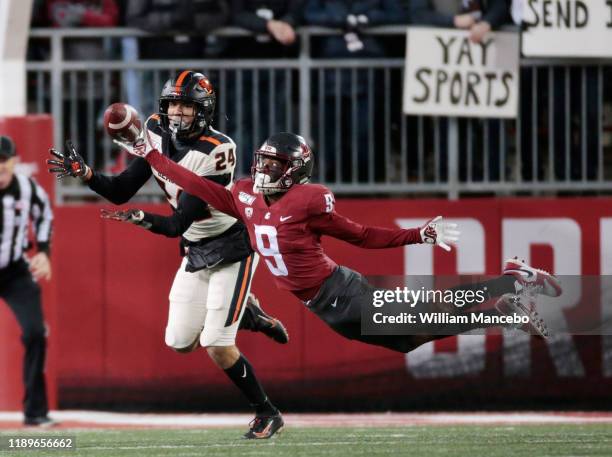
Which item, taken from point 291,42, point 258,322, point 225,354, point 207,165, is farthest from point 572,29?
point 225,354

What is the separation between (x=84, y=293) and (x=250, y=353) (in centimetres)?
124

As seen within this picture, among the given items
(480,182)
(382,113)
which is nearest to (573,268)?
(480,182)

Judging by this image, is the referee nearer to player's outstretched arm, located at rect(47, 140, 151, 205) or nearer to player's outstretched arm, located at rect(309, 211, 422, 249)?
player's outstretched arm, located at rect(47, 140, 151, 205)

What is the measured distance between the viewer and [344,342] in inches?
444

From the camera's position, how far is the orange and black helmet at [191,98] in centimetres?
877

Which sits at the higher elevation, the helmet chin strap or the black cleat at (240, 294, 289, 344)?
the helmet chin strap

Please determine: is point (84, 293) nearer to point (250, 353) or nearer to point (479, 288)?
point (250, 353)

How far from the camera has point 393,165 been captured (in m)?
11.3

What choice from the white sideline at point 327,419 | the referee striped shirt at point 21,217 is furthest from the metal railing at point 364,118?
the white sideline at point 327,419

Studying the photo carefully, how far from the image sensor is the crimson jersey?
8297 mm

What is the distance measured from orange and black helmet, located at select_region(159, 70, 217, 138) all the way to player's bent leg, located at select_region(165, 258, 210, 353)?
89 cm

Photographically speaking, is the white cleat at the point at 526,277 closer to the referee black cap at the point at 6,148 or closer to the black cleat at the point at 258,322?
the black cleat at the point at 258,322

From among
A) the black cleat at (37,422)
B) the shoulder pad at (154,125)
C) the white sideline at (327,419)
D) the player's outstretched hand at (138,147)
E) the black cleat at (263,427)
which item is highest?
the shoulder pad at (154,125)

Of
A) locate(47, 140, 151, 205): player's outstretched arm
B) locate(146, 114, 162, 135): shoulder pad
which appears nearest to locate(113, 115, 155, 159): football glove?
locate(47, 140, 151, 205): player's outstretched arm
